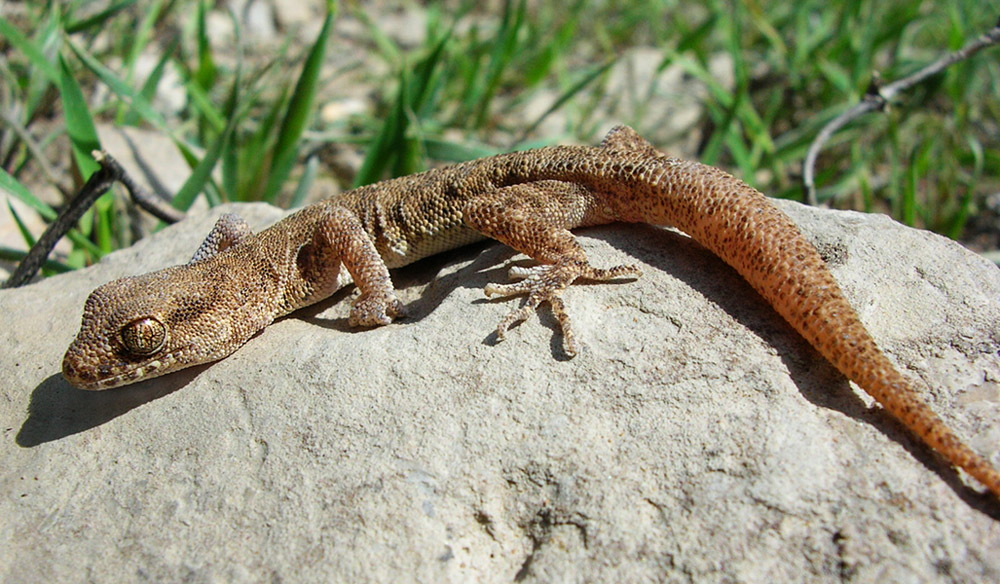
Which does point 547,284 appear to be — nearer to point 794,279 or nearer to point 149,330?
point 794,279

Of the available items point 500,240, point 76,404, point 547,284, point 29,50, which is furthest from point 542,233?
point 29,50

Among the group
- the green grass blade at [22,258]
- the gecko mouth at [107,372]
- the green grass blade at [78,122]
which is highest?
the green grass blade at [78,122]

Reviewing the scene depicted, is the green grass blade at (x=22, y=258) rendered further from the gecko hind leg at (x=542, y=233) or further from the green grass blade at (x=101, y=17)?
the gecko hind leg at (x=542, y=233)

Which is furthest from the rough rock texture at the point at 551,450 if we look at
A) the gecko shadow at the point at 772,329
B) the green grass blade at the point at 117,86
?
the green grass blade at the point at 117,86

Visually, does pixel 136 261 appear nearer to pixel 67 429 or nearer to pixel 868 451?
pixel 67 429

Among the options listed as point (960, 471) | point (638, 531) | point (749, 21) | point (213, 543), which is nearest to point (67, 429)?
point (213, 543)

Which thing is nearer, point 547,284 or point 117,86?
point 547,284
